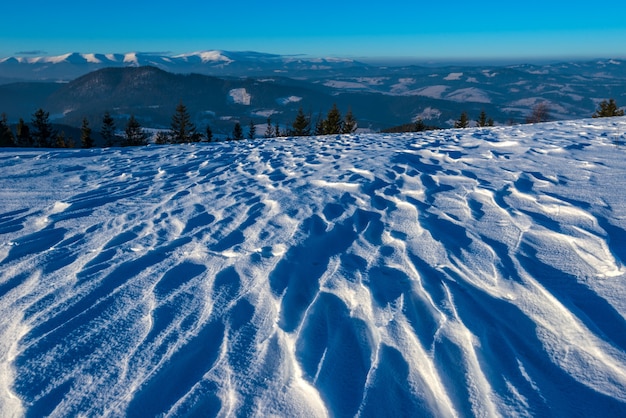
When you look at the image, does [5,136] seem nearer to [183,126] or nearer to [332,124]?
[183,126]

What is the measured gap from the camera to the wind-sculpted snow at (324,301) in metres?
1.90

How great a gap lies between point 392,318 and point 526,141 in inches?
316

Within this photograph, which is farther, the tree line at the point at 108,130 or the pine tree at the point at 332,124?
the pine tree at the point at 332,124

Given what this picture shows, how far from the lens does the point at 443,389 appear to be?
188 cm

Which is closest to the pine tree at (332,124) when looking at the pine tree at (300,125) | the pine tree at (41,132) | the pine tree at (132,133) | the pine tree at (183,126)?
the pine tree at (300,125)

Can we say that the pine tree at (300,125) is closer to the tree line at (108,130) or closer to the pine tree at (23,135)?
the tree line at (108,130)

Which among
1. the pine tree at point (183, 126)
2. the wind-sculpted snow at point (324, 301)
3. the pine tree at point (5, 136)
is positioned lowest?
the pine tree at point (183, 126)

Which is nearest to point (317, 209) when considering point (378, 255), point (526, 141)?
point (378, 255)

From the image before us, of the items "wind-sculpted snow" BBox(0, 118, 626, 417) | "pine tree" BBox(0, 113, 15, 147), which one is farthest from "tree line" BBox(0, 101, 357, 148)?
"wind-sculpted snow" BBox(0, 118, 626, 417)

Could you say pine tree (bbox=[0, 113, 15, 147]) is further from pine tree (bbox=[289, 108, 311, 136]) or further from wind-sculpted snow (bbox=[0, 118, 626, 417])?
wind-sculpted snow (bbox=[0, 118, 626, 417])

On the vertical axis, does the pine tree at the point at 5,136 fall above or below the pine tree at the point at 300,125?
above

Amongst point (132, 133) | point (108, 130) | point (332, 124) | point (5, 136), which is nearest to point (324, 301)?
point (332, 124)

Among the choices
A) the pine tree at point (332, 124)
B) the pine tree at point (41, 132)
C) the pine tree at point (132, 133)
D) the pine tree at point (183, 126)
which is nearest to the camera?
the pine tree at point (41, 132)

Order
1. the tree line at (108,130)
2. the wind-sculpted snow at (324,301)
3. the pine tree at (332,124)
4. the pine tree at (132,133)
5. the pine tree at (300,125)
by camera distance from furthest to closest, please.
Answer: the pine tree at (300,125), the pine tree at (132,133), the pine tree at (332,124), the tree line at (108,130), the wind-sculpted snow at (324,301)
